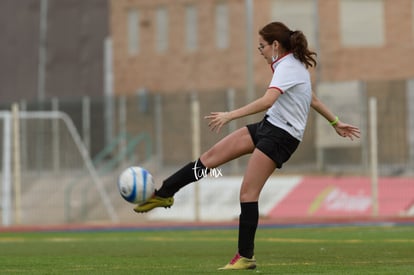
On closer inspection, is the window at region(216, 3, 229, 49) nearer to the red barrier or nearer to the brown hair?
the red barrier

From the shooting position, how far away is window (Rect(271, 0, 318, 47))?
132 feet

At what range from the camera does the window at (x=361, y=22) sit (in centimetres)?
4034

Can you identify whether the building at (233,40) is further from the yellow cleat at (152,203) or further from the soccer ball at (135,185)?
the soccer ball at (135,185)

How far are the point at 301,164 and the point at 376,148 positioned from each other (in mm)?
3475

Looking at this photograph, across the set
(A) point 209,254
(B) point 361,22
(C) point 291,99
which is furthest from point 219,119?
(B) point 361,22

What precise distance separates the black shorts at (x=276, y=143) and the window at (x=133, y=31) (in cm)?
3223

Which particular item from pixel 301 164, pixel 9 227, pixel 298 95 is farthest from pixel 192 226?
pixel 298 95

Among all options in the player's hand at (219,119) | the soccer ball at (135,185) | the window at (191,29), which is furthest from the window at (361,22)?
the player's hand at (219,119)

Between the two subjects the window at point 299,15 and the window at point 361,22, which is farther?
the window at point 361,22

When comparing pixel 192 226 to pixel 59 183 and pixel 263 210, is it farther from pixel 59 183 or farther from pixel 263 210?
pixel 59 183

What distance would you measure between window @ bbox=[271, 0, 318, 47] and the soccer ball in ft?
94.0

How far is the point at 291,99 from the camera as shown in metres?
11.5

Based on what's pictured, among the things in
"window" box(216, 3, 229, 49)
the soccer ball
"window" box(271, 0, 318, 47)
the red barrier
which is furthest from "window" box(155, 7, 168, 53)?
the soccer ball

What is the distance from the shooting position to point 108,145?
32.8m
